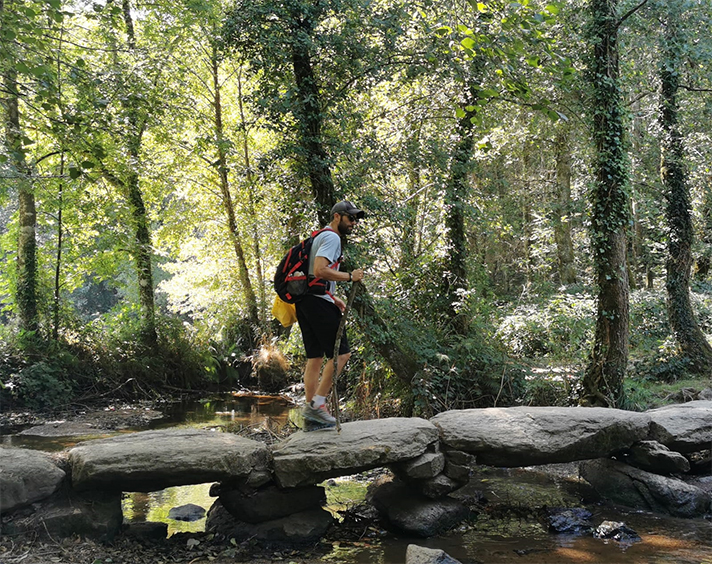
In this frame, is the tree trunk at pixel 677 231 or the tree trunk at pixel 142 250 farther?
the tree trunk at pixel 142 250

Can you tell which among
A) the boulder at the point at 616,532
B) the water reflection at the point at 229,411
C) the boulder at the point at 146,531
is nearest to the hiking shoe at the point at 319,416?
the boulder at the point at 146,531

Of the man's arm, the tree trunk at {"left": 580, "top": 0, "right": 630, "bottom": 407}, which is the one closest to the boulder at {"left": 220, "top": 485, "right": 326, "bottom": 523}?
the man's arm

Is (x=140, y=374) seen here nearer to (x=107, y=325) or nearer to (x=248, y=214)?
(x=107, y=325)

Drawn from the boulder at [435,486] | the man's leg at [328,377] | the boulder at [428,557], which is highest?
the man's leg at [328,377]

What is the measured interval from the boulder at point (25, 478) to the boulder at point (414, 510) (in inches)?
134

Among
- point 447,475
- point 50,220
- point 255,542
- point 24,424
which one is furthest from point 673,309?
point 50,220

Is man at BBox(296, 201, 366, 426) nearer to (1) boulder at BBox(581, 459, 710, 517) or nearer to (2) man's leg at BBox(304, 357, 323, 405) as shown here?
(2) man's leg at BBox(304, 357, 323, 405)

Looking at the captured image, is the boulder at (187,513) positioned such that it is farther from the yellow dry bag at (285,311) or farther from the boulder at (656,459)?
the boulder at (656,459)

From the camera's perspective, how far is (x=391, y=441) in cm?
633

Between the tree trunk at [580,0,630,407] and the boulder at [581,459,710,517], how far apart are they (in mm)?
2149

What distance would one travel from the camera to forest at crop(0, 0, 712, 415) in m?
9.30

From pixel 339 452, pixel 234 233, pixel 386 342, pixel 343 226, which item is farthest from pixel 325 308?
pixel 234 233

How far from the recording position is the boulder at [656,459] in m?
7.39

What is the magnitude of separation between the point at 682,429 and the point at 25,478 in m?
7.70
